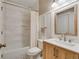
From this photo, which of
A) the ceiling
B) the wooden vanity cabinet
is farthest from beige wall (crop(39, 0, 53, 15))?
the wooden vanity cabinet

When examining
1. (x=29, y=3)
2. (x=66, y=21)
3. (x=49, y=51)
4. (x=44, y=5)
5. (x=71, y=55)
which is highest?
(x=29, y=3)

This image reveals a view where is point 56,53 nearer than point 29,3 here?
Yes

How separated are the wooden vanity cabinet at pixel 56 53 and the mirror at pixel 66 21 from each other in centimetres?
64

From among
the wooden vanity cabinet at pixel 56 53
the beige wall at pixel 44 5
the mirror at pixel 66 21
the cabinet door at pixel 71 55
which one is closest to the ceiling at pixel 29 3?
the beige wall at pixel 44 5

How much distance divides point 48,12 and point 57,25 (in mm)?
696

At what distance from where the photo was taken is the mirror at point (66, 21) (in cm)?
210

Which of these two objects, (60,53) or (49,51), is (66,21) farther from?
(60,53)

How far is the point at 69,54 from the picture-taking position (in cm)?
140

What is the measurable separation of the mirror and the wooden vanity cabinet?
2.09 feet

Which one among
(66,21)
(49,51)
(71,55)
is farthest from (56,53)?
(66,21)

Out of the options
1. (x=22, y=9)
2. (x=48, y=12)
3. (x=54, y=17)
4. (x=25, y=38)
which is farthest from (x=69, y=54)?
(x=22, y=9)

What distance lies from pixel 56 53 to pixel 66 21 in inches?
38.6

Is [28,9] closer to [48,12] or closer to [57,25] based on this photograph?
[48,12]

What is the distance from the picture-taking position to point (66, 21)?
2365 mm
